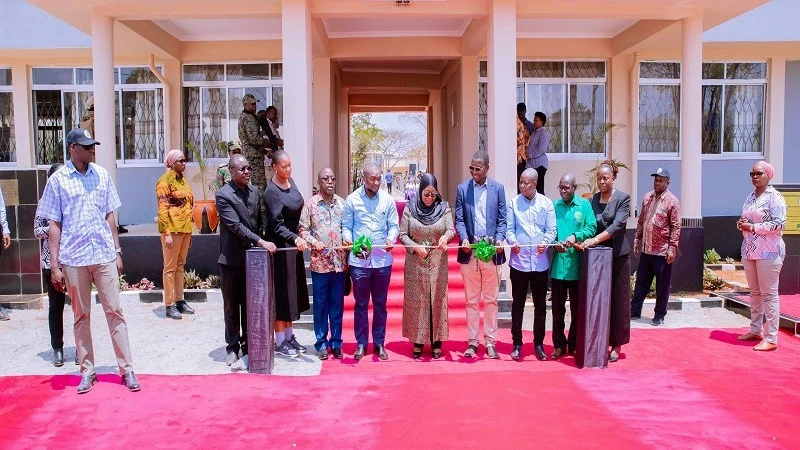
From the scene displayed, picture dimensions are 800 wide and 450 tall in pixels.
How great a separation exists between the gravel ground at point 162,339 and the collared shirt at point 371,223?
1.12 m

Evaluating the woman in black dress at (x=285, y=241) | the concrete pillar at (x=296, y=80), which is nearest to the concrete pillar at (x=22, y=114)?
the concrete pillar at (x=296, y=80)

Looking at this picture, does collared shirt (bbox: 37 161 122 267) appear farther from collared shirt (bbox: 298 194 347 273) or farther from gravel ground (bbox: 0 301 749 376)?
collared shirt (bbox: 298 194 347 273)

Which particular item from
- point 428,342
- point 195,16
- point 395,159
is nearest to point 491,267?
point 428,342

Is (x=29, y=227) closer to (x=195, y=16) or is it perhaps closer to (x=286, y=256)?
(x=195, y=16)

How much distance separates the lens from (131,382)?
16.6 feet

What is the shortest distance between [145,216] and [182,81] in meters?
2.55

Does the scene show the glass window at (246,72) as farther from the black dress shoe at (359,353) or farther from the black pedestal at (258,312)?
the black dress shoe at (359,353)

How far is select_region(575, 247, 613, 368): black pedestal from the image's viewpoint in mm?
5711

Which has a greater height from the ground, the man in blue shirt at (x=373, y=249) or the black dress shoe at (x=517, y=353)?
the man in blue shirt at (x=373, y=249)

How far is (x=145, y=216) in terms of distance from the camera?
38.1 ft

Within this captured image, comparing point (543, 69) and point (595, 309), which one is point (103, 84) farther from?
point (543, 69)

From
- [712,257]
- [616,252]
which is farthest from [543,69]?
[616,252]

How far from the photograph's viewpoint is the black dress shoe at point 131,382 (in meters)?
5.05

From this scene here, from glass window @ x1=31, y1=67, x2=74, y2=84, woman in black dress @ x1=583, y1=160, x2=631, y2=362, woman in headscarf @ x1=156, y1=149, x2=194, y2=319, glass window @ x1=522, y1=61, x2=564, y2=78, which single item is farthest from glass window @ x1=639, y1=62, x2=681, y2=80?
glass window @ x1=31, y1=67, x2=74, y2=84
